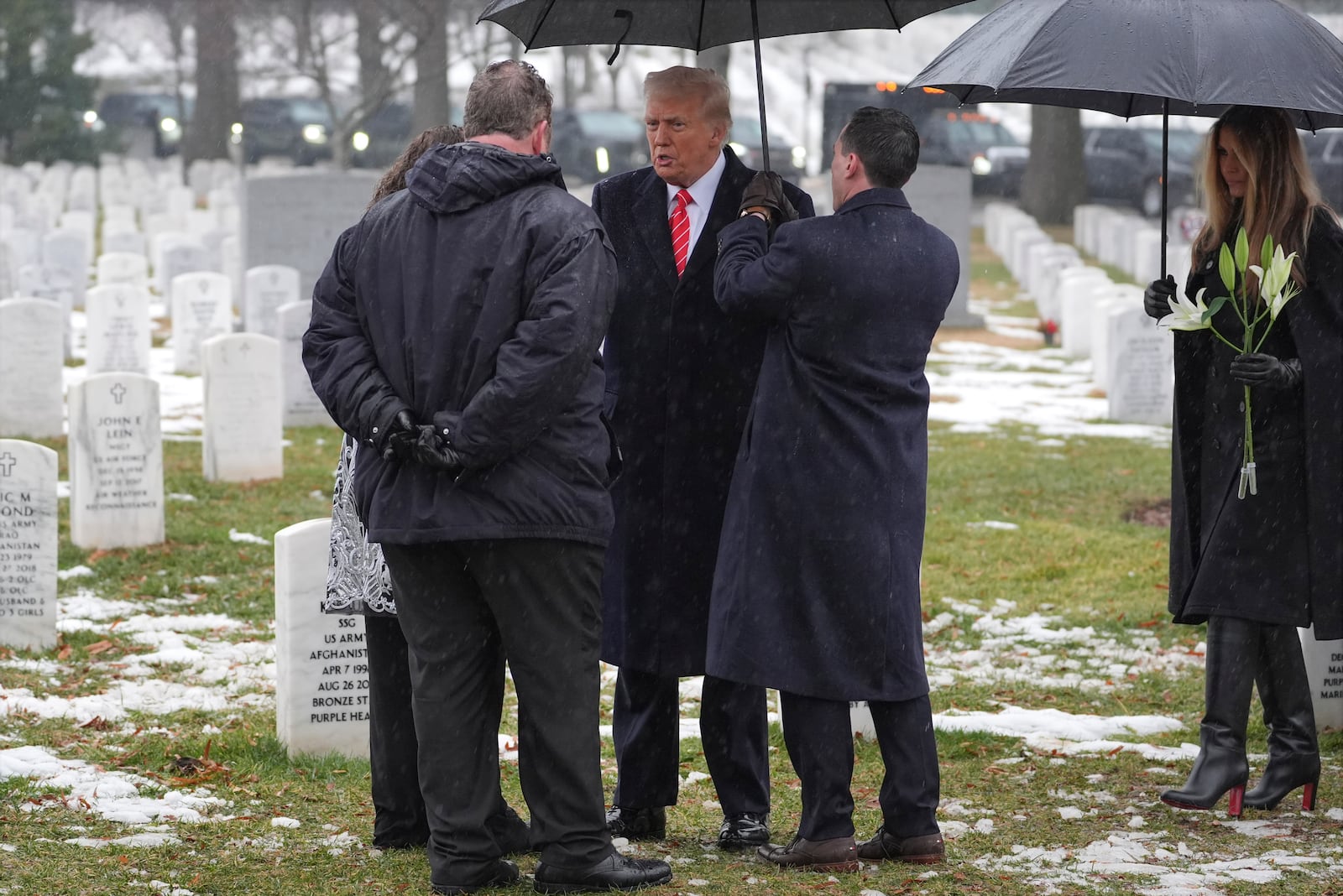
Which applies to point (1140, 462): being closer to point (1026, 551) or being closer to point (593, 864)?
point (1026, 551)

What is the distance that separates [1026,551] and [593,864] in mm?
5209

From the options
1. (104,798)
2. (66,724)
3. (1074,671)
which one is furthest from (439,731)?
(1074,671)

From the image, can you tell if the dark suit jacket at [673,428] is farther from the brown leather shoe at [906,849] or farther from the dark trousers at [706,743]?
the brown leather shoe at [906,849]

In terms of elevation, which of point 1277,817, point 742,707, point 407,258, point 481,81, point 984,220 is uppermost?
point 984,220

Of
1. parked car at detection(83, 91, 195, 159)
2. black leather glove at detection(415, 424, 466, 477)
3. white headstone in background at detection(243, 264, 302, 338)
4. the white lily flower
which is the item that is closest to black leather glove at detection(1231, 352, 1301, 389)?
the white lily flower

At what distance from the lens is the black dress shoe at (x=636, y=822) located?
14.6 ft

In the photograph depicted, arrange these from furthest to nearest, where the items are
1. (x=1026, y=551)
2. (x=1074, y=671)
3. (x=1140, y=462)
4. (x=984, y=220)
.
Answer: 1. (x=984, y=220)
2. (x=1140, y=462)
3. (x=1026, y=551)
4. (x=1074, y=671)

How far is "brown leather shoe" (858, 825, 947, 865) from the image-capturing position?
4.16 m

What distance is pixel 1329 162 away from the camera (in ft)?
96.6

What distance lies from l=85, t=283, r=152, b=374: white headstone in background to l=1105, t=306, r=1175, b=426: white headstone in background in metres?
7.57

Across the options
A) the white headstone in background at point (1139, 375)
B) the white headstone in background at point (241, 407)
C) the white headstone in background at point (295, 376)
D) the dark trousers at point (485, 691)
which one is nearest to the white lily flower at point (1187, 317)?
the dark trousers at point (485, 691)

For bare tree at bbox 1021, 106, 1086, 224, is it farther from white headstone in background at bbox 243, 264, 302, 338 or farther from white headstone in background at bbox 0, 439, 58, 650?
white headstone in background at bbox 0, 439, 58, 650

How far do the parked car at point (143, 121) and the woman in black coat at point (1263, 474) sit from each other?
36.2m

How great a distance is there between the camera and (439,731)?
12.6 ft
